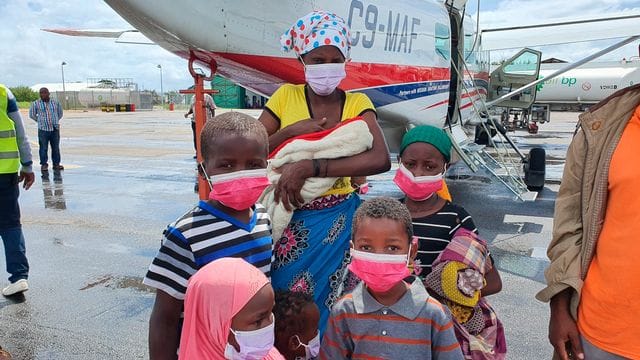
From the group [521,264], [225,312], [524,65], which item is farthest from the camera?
[524,65]

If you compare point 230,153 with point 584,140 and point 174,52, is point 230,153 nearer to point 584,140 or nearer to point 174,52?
point 584,140

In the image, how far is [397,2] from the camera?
17.3 ft

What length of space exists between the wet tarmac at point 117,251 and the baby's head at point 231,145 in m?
2.29

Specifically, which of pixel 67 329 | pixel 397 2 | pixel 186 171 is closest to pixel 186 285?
pixel 67 329

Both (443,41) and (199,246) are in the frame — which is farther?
(443,41)

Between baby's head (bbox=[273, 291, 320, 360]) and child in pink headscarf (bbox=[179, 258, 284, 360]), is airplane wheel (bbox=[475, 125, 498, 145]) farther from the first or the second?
child in pink headscarf (bbox=[179, 258, 284, 360])

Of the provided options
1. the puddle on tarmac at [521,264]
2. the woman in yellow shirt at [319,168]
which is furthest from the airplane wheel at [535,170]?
the woman in yellow shirt at [319,168]

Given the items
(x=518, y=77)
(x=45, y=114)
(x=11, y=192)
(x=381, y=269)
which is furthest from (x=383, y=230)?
(x=45, y=114)

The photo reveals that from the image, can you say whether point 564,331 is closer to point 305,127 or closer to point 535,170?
point 305,127

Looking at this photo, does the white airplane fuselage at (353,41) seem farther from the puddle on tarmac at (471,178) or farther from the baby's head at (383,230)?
the puddle on tarmac at (471,178)

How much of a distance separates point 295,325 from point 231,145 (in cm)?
71

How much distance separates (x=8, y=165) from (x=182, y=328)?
3.40 m

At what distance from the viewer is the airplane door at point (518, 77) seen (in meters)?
10.5

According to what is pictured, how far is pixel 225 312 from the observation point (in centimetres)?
143
